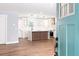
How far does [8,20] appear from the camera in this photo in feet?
21.6

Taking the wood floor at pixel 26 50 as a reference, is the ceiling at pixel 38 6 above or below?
above

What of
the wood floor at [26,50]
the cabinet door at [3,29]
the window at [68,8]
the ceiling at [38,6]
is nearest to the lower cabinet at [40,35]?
the cabinet door at [3,29]

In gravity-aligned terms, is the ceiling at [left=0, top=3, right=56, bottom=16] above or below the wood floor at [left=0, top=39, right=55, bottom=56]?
above

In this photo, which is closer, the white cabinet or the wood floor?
the wood floor

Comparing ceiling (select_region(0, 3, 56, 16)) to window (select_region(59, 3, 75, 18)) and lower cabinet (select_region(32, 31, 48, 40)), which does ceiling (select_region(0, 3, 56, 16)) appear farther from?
lower cabinet (select_region(32, 31, 48, 40))

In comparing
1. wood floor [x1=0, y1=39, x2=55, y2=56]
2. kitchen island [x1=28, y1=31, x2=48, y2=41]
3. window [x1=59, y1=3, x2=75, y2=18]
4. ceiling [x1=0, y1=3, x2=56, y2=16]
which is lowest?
wood floor [x1=0, y1=39, x2=55, y2=56]

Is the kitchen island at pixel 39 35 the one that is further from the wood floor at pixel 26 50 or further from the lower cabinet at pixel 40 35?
the wood floor at pixel 26 50

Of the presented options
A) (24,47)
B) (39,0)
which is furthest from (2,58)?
(24,47)

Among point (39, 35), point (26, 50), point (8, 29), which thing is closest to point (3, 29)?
point (8, 29)

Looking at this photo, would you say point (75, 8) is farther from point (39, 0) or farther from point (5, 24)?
point (5, 24)

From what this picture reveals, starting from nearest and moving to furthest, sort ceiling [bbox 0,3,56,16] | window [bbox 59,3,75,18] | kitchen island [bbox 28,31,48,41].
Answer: window [bbox 59,3,75,18] < ceiling [bbox 0,3,56,16] < kitchen island [bbox 28,31,48,41]

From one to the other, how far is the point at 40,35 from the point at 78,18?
7313 millimetres

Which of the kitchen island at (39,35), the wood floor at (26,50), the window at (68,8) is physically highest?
the window at (68,8)

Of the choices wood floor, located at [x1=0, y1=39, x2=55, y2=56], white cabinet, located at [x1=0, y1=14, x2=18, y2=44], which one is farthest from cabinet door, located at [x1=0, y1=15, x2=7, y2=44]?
wood floor, located at [x1=0, y1=39, x2=55, y2=56]
